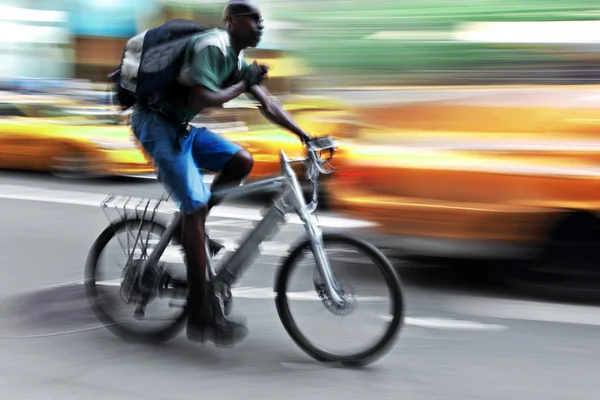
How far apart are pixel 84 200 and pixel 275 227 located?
571 cm

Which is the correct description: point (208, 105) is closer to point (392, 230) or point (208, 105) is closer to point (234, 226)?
point (392, 230)

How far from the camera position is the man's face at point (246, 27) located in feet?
13.7

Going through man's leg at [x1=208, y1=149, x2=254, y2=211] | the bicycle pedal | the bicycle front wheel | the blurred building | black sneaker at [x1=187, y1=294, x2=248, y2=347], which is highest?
man's leg at [x1=208, y1=149, x2=254, y2=211]

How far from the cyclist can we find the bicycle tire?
22 cm

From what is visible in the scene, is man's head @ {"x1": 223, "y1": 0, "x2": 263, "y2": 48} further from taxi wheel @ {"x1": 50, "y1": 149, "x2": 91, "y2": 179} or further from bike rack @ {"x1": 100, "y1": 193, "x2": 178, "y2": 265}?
taxi wheel @ {"x1": 50, "y1": 149, "x2": 91, "y2": 179}

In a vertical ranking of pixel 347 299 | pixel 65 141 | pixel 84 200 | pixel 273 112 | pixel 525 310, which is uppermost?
pixel 273 112

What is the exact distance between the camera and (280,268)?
14.4 feet

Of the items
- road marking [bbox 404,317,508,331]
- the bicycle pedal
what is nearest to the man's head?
the bicycle pedal

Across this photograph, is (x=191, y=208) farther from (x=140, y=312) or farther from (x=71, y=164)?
(x=71, y=164)

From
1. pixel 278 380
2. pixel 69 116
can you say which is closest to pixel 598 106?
pixel 278 380

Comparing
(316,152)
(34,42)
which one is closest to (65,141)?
(316,152)

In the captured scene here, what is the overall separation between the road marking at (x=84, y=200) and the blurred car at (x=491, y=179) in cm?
213

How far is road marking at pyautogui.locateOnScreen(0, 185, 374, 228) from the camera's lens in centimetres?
862

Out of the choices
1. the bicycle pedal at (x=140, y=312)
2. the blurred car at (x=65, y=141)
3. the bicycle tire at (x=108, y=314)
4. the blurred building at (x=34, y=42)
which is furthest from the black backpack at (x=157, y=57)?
the blurred building at (x=34, y=42)
